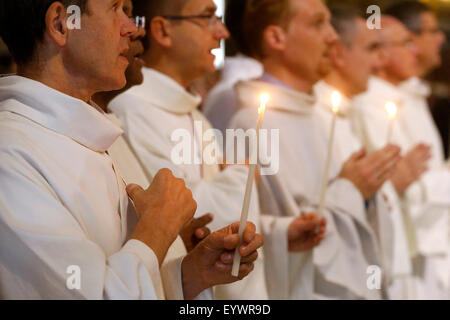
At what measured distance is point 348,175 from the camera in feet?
8.09

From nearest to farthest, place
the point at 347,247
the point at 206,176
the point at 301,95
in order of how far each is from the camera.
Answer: the point at 206,176, the point at 347,247, the point at 301,95

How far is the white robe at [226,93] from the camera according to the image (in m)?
2.84

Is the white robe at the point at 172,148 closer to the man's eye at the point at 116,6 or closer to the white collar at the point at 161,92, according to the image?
the white collar at the point at 161,92

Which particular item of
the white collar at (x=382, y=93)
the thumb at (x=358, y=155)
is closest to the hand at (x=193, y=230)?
the thumb at (x=358, y=155)

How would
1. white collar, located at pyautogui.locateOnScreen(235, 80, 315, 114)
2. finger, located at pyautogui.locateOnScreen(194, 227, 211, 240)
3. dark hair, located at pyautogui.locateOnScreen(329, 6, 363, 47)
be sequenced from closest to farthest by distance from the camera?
1. finger, located at pyautogui.locateOnScreen(194, 227, 211, 240)
2. white collar, located at pyautogui.locateOnScreen(235, 80, 315, 114)
3. dark hair, located at pyautogui.locateOnScreen(329, 6, 363, 47)

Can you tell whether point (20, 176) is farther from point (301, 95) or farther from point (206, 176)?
point (301, 95)

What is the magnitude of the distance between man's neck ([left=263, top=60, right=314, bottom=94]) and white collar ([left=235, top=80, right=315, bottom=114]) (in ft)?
0.15

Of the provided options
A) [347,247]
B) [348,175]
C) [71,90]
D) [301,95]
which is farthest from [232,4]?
[71,90]

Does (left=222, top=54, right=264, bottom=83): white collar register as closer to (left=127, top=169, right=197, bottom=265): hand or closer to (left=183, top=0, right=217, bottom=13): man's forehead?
(left=183, top=0, right=217, bottom=13): man's forehead

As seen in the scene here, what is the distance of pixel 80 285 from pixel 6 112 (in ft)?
1.24

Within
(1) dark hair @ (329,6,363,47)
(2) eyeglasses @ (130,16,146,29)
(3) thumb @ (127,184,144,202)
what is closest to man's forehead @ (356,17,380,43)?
(1) dark hair @ (329,6,363,47)

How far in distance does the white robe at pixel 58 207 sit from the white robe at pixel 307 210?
101 cm

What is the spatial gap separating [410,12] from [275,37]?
6.43ft

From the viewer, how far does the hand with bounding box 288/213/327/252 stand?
225cm
